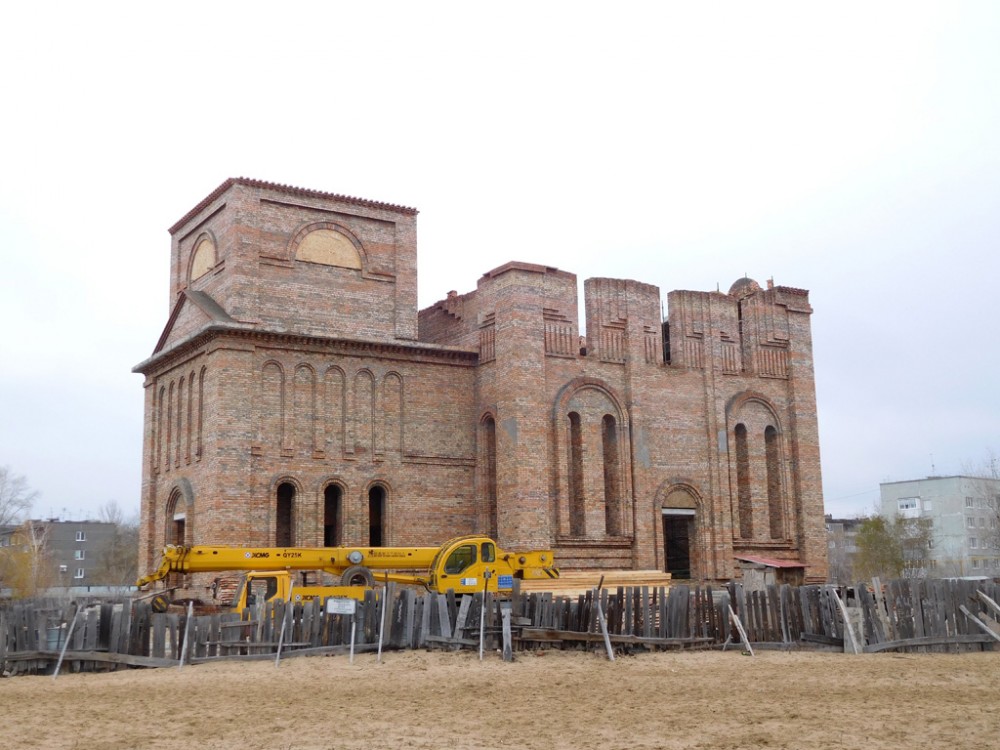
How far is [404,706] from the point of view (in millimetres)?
14852

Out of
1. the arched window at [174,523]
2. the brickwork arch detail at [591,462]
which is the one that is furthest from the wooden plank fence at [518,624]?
the brickwork arch detail at [591,462]

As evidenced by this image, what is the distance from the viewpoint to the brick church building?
28297 millimetres

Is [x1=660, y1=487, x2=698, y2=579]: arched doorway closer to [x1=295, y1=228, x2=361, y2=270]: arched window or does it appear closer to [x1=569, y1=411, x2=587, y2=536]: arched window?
[x1=569, y1=411, x2=587, y2=536]: arched window

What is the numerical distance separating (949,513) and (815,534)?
52.2 m

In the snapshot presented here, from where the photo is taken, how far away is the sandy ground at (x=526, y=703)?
40.8 feet

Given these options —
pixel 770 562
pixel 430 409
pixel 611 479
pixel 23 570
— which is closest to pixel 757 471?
pixel 770 562

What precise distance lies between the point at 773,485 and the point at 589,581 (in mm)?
10590

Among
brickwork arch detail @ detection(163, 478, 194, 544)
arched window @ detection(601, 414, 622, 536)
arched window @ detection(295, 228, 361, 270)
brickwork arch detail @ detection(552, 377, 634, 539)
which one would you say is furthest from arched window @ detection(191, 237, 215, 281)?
arched window @ detection(601, 414, 622, 536)

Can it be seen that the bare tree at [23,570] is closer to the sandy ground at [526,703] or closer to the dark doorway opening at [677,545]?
the dark doorway opening at [677,545]

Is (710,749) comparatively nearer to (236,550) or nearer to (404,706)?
(404,706)

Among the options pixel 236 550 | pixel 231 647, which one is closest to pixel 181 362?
pixel 236 550

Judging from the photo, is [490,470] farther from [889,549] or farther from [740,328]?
[889,549]

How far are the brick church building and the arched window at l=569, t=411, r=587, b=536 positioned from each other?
72 mm

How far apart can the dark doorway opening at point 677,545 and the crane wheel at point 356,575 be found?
12.2m
